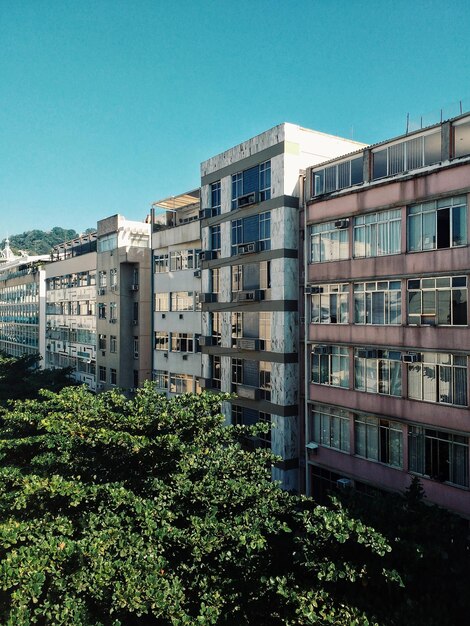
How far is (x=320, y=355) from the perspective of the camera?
68.1ft

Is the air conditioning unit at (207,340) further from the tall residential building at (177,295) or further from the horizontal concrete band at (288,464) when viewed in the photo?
the horizontal concrete band at (288,464)

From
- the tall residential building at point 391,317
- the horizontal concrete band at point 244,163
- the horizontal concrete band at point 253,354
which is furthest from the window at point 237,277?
the horizontal concrete band at point 244,163

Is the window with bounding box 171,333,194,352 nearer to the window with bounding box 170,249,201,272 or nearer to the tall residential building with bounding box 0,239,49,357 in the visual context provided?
the window with bounding box 170,249,201,272

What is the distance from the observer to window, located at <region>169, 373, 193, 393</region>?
29.4 meters

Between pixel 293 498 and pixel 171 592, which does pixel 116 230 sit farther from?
pixel 171 592

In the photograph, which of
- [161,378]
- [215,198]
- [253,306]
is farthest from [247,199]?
[161,378]

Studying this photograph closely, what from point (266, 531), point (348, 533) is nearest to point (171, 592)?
point (266, 531)

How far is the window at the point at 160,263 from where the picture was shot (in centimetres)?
3183

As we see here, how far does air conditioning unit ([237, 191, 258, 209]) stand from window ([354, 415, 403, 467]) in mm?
11303

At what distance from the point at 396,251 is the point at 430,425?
248 inches

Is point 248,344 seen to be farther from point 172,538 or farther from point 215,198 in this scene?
point 172,538

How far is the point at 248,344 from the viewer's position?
2388 centimetres

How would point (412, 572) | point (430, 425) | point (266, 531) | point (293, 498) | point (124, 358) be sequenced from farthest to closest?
1. point (124, 358)
2. point (430, 425)
3. point (293, 498)
4. point (266, 531)
5. point (412, 572)

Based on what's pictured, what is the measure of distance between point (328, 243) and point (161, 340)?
15.4 meters
